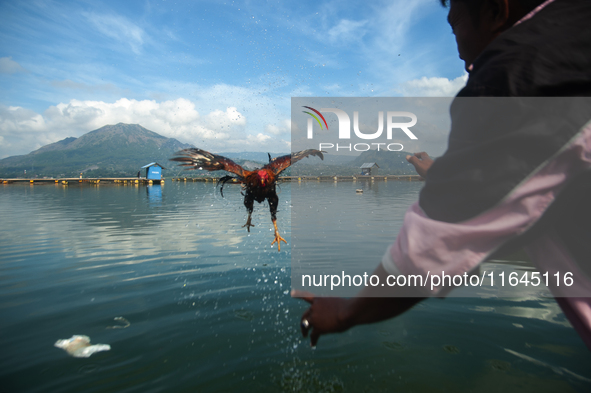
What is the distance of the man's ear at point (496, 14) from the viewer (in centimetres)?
120

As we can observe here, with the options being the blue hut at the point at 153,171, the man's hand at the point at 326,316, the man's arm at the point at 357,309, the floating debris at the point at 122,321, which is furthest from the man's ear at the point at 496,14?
the blue hut at the point at 153,171

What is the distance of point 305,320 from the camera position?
157 centimetres

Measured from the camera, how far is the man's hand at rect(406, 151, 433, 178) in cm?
256

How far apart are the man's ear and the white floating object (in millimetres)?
6648

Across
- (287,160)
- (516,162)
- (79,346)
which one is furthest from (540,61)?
(287,160)

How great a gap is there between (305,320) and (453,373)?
438 centimetres

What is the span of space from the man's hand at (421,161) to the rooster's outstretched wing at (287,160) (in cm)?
654

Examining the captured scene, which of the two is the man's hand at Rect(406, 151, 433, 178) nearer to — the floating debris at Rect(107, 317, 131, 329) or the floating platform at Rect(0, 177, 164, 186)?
the floating debris at Rect(107, 317, 131, 329)

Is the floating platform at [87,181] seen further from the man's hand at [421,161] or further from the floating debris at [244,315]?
the man's hand at [421,161]

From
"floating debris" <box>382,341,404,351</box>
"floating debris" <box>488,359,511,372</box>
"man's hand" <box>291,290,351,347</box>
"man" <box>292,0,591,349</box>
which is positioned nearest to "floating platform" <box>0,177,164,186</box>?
"floating debris" <box>382,341,404,351</box>

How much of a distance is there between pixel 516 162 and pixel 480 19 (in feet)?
2.41

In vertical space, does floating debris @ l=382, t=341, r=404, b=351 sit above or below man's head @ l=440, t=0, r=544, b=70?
below

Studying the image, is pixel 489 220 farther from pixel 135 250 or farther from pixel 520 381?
pixel 135 250

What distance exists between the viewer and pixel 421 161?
2605 mm
